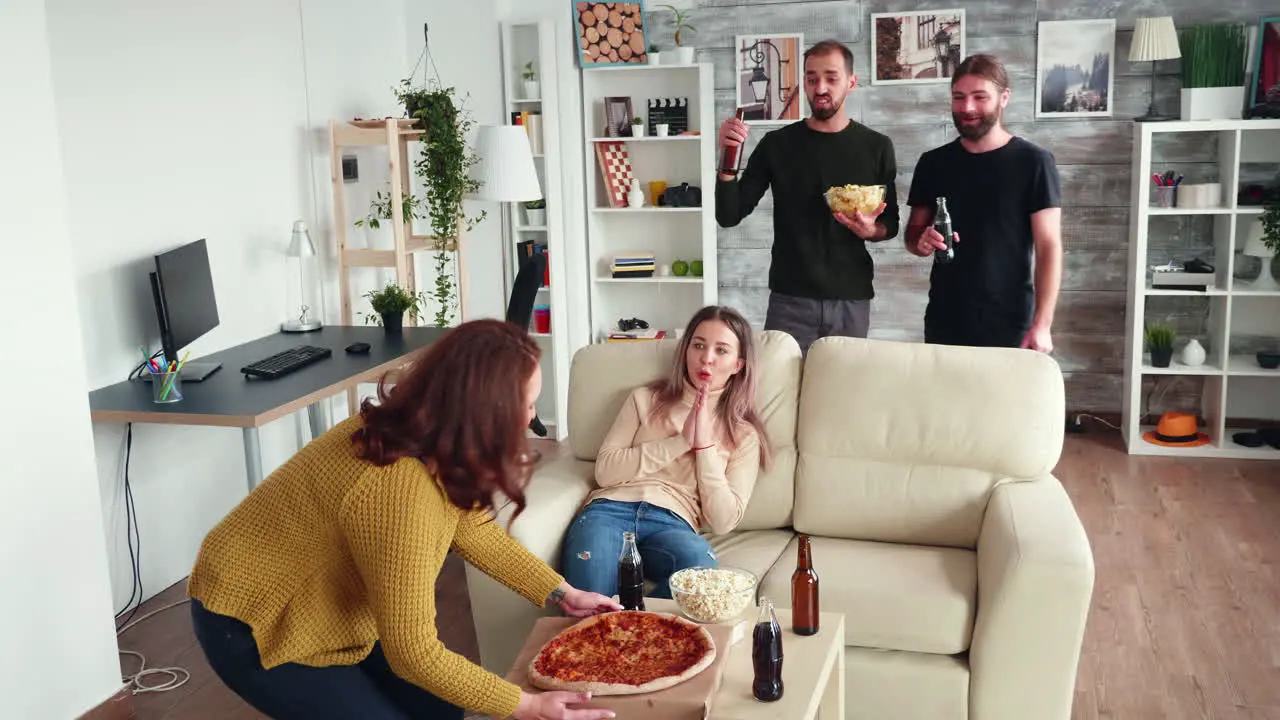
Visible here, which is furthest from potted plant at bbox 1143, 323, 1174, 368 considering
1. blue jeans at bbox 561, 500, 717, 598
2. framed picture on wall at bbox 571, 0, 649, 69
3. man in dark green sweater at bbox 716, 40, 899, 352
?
blue jeans at bbox 561, 500, 717, 598

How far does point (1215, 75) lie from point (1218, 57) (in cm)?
8

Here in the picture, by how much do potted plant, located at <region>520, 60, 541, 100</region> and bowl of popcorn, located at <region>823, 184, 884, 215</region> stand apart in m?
2.54

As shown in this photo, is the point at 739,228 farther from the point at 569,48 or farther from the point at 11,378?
the point at 11,378

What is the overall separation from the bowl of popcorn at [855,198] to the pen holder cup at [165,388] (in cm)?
200

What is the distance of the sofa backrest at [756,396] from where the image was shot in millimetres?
3115

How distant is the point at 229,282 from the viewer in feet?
14.2

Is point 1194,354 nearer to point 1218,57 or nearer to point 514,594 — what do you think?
point 1218,57

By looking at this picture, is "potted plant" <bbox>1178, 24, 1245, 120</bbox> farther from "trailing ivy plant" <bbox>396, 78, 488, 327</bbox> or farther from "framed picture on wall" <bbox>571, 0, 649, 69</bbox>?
"trailing ivy plant" <bbox>396, 78, 488, 327</bbox>

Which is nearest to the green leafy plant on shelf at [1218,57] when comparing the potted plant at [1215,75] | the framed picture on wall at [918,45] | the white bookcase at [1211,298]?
the potted plant at [1215,75]


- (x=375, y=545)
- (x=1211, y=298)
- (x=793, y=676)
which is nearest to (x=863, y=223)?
(x=793, y=676)

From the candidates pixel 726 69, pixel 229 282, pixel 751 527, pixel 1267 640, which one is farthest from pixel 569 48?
pixel 1267 640

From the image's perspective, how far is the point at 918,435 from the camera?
9.88ft

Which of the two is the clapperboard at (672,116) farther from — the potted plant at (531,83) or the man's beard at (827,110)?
the man's beard at (827,110)

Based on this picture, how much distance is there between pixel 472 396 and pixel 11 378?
1480 mm
